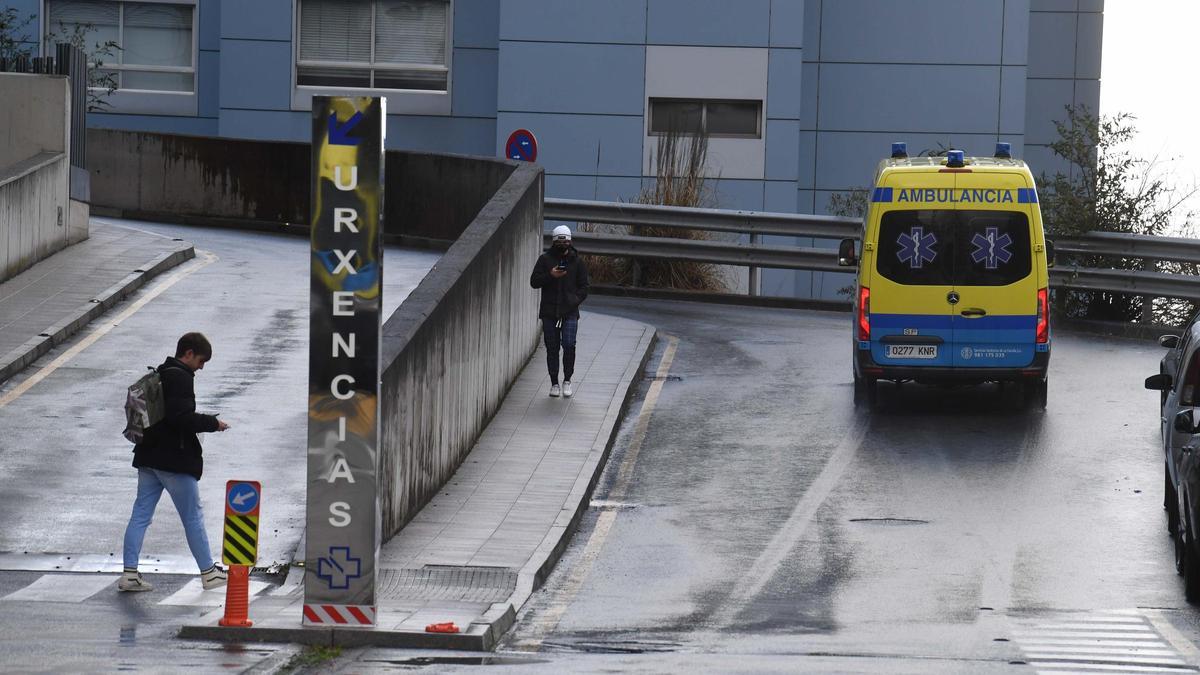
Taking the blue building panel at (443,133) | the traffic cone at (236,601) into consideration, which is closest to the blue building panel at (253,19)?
the blue building panel at (443,133)

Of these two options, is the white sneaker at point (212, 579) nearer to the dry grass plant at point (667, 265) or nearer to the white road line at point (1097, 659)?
the white road line at point (1097, 659)

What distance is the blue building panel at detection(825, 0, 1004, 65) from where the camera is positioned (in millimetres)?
34344

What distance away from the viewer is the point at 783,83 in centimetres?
3325

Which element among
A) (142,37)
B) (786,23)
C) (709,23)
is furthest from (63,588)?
(142,37)

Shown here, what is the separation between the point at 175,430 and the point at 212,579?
3.25ft

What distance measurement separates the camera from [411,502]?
1370 cm

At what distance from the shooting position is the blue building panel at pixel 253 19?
34875 millimetres

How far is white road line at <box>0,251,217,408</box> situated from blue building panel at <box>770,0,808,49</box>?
12.2 m

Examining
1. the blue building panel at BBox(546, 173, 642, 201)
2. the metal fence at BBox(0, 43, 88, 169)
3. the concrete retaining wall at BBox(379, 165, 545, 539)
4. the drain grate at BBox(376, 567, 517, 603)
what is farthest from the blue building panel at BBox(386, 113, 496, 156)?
the drain grate at BBox(376, 567, 517, 603)

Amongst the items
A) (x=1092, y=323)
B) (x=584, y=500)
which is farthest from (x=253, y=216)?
(x=584, y=500)

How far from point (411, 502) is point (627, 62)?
20920 millimetres

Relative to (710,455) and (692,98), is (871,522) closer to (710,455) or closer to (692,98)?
(710,455)

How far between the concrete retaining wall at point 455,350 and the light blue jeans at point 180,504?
4.07 feet

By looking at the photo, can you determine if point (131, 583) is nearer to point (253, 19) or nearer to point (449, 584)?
point (449, 584)
